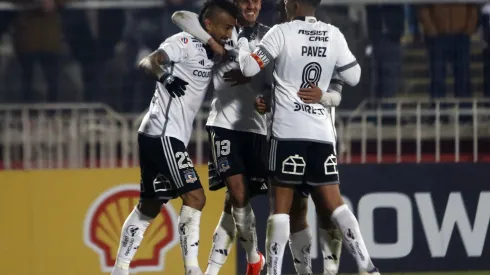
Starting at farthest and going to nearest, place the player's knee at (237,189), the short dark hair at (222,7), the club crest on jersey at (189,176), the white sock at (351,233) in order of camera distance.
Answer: the player's knee at (237,189), the short dark hair at (222,7), the club crest on jersey at (189,176), the white sock at (351,233)

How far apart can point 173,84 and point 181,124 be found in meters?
0.33

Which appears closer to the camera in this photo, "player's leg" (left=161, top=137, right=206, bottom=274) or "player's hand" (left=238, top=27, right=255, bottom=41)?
"player's leg" (left=161, top=137, right=206, bottom=274)

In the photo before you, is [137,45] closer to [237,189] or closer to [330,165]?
[237,189]

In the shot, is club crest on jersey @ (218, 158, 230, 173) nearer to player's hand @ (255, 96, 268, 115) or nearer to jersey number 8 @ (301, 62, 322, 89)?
player's hand @ (255, 96, 268, 115)

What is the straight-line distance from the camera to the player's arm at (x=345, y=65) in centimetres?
712

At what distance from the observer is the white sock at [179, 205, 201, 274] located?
7457 mm

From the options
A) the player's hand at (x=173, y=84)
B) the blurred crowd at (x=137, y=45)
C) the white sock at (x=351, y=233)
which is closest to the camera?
the white sock at (x=351, y=233)

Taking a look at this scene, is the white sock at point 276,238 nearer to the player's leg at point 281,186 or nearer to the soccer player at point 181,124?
the player's leg at point 281,186

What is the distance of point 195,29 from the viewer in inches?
296

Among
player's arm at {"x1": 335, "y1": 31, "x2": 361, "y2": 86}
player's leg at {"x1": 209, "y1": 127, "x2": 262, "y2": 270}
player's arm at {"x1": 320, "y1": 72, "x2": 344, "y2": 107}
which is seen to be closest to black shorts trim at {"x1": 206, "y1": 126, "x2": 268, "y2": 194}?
player's leg at {"x1": 209, "y1": 127, "x2": 262, "y2": 270}

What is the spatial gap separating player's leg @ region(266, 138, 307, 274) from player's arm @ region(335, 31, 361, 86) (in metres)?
0.52

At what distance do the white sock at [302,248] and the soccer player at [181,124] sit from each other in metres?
0.71

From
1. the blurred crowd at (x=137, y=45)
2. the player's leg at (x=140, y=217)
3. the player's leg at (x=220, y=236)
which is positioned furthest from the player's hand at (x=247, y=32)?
the blurred crowd at (x=137, y=45)

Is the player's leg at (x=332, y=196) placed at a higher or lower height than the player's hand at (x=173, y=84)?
lower
